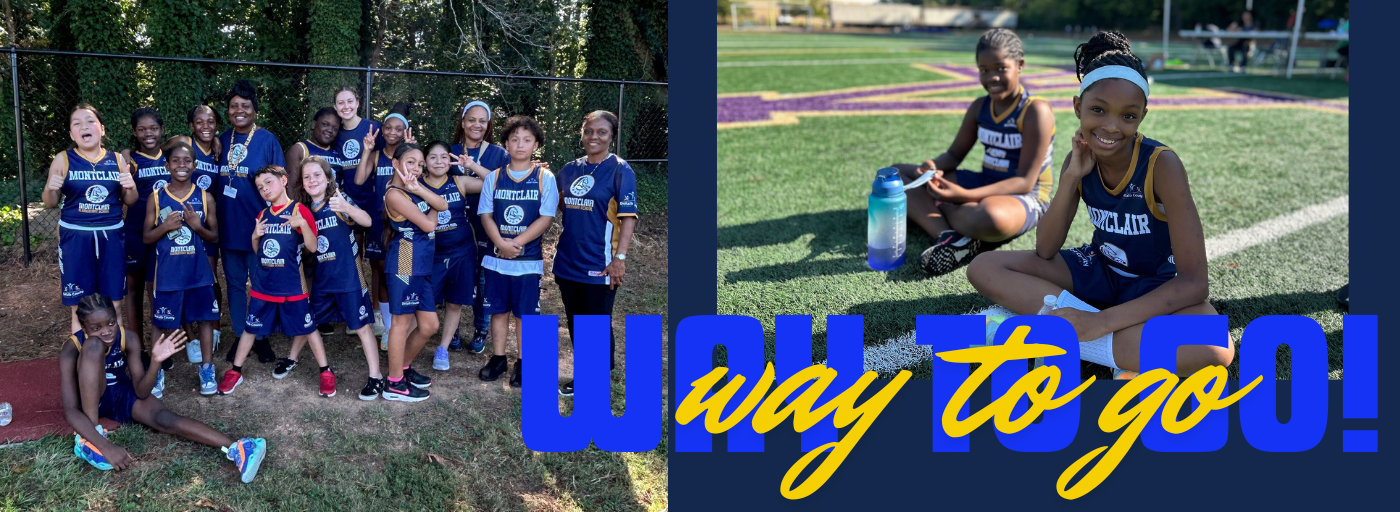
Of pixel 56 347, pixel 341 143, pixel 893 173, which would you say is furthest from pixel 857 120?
pixel 56 347

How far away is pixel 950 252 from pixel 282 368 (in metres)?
3.17

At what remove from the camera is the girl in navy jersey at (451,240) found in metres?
4.17

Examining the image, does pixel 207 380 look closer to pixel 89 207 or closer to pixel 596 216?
pixel 89 207

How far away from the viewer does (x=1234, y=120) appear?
30.1ft

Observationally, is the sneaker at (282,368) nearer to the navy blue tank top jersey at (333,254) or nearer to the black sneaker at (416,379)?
the navy blue tank top jersey at (333,254)

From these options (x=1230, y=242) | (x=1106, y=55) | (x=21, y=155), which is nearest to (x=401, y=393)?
(x=1106, y=55)

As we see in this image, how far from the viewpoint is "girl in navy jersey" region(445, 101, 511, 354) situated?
4.47 metres

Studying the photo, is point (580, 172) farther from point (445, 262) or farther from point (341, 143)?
point (341, 143)

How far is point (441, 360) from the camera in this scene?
4.46 meters

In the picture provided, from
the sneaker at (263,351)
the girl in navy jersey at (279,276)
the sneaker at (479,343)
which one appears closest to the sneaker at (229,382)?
the girl in navy jersey at (279,276)

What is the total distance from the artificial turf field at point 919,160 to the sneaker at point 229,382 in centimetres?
222

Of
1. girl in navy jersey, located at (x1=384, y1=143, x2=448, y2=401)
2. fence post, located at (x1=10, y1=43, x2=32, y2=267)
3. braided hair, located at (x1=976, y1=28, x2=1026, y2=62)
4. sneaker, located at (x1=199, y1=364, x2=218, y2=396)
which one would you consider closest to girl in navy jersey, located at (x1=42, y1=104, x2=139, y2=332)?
sneaker, located at (x1=199, y1=364, x2=218, y2=396)

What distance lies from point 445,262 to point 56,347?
7.10 ft

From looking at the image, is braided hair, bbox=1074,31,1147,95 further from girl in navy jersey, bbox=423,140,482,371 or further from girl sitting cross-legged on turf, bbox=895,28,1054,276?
girl in navy jersey, bbox=423,140,482,371
